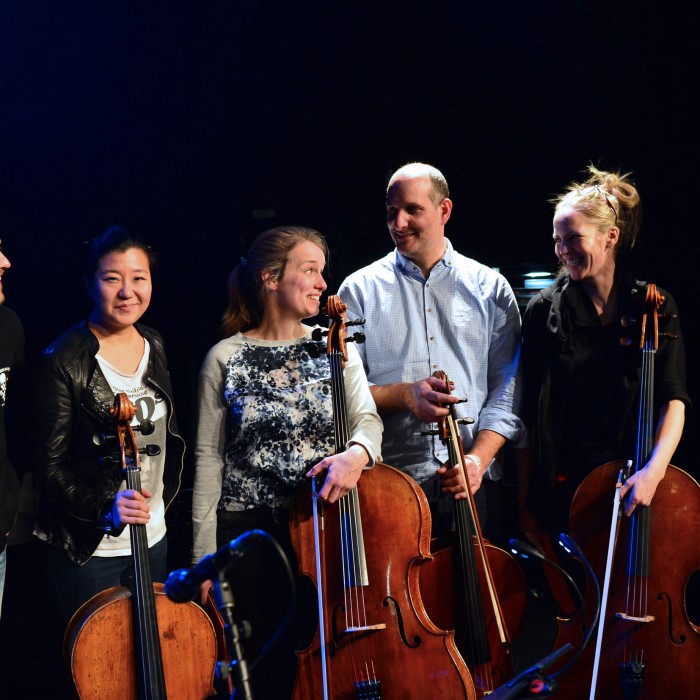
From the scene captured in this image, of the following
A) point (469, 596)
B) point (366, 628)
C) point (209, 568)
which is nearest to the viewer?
point (209, 568)

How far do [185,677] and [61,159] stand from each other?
245cm

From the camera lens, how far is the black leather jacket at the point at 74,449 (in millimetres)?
2109

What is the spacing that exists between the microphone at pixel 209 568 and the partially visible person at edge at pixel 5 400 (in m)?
0.94

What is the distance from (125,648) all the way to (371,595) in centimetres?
65

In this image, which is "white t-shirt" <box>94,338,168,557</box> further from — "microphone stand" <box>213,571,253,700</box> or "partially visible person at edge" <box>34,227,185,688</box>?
"microphone stand" <box>213,571,253,700</box>

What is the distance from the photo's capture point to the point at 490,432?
2654mm

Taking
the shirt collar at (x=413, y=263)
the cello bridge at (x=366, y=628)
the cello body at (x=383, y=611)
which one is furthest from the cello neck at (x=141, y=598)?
the shirt collar at (x=413, y=263)

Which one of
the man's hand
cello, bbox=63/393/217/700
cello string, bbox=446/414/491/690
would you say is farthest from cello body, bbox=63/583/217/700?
the man's hand

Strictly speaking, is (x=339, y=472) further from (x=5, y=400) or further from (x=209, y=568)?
(x=5, y=400)

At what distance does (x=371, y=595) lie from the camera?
2.18 metres

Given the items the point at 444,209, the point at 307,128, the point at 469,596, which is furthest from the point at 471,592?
the point at 307,128

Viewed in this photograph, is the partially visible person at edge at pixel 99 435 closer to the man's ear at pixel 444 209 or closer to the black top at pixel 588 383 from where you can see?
the man's ear at pixel 444 209

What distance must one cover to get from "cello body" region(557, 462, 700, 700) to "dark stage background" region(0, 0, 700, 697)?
3.58ft

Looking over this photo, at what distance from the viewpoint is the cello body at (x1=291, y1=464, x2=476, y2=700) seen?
2.12 meters
